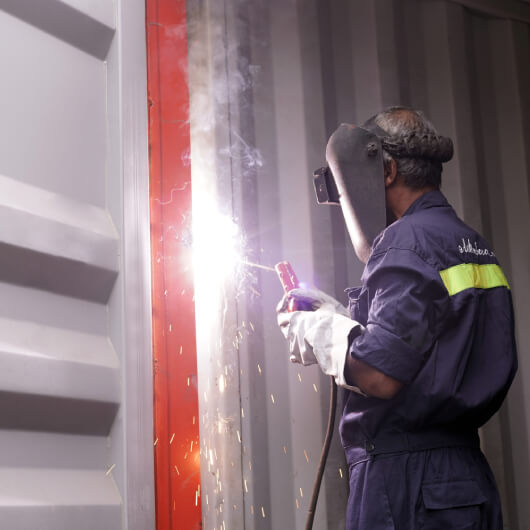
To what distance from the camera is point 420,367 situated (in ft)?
7.06

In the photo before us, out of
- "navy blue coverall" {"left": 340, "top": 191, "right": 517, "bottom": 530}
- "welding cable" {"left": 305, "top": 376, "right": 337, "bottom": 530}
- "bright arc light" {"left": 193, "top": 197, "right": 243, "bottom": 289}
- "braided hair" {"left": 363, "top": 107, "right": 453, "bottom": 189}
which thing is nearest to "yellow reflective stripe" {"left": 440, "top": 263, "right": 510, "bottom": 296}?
"navy blue coverall" {"left": 340, "top": 191, "right": 517, "bottom": 530}

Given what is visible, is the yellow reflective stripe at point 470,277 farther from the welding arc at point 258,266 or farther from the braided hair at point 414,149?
the welding arc at point 258,266

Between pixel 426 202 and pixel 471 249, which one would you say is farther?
pixel 426 202

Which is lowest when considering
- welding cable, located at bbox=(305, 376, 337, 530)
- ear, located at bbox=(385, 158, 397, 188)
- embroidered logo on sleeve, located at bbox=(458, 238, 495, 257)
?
welding cable, located at bbox=(305, 376, 337, 530)

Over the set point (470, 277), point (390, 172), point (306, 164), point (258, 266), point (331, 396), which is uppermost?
point (306, 164)

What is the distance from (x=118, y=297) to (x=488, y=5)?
2.22m

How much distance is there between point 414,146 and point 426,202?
18 cm

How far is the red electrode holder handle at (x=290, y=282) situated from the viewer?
2477 mm

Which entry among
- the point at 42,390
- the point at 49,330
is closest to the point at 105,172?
the point at 49,330

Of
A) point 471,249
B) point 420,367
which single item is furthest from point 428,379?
point 471,249

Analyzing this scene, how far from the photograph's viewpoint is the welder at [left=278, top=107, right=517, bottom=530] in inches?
83.2

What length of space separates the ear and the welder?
0.59 feet

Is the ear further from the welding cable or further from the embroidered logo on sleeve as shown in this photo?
the welding cable

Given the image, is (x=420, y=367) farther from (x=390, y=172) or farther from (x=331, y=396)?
(x=390, y=172)
